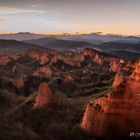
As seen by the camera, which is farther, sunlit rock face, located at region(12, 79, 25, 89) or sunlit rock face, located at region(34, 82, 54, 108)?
sunlit rock face, located at region(12, 79, 25, 89)

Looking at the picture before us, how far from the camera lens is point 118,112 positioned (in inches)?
2080

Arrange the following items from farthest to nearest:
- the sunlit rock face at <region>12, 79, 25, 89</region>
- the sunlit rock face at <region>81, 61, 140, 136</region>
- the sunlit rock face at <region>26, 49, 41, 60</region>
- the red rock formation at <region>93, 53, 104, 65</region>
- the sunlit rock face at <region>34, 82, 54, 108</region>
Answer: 1. the sunlit rock face at <region>26, 49, 41, 60</region>
2. the red rock formation at <region>93, 53, 104, 65</region>
3. the sunlit rock face at <region>12, 79, 25, 89</region>
4. the sunlit rock face at <region>34, 82, 54, 108</region>
5. the sunlit rock face at <region>81, 61, 140, 136</region>

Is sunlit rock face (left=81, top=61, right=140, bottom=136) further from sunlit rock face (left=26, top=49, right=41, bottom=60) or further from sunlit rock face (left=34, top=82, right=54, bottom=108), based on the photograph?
sunlit rock face (left=26, top=49, right=41, bottom=60)

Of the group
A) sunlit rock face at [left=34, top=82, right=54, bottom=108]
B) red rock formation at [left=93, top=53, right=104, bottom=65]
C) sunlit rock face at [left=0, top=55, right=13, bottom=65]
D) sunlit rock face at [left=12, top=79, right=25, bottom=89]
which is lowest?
sunlit rock face at [left=0, top=55, right=13, bottom=65]

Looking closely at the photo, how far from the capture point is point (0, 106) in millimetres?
76812

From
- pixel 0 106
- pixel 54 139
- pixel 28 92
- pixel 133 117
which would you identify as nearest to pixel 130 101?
pixel 133 117

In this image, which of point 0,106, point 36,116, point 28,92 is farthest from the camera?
point 28,92

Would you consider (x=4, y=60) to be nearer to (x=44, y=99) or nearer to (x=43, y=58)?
(x=43, y=58)

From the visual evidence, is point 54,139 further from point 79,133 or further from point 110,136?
point 110,136

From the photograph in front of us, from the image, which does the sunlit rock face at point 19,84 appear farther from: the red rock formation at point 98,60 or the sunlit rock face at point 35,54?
the sunlit rock face at point 35,54

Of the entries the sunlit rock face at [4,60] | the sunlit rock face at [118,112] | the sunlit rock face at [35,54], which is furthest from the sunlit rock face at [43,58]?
the sunlit rock face at [118,112]

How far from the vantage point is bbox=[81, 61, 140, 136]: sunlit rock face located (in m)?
52.1

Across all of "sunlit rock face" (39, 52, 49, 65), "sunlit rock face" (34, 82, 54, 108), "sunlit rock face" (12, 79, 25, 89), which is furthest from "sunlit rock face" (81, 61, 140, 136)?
"sunlit rock face" (39, 52, 49, 65)

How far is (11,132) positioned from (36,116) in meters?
11.2
